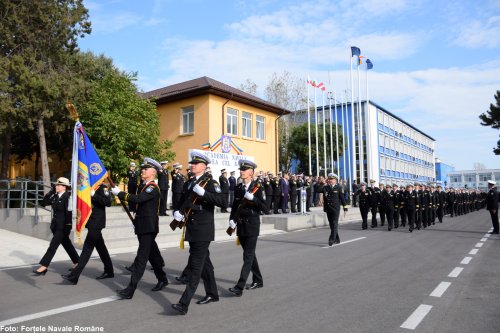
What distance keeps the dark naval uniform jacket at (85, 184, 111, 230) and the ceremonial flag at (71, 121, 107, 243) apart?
147 millimetres

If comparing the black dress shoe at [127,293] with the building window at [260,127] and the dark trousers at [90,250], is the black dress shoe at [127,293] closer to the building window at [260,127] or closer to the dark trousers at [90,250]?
the dark trousers at [90,250]

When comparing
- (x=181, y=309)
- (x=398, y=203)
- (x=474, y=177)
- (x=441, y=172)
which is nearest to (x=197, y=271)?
(x=181, y=309)

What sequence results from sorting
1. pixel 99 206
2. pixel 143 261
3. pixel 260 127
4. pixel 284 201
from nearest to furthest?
pixel 143 261
pixel 99 206
pixel 284 201
pixel 260 127

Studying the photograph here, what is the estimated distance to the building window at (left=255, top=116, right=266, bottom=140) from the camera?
1186 inches

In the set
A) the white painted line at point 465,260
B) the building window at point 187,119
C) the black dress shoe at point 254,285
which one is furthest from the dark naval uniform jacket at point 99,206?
the building window at point 187,119

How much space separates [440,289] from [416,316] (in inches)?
66.0

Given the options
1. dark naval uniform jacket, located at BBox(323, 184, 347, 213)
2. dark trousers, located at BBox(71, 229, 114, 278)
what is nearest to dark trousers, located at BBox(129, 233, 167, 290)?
dark trousers, located at BBox(71, 229, 114, 278)

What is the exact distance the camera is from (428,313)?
506 cm

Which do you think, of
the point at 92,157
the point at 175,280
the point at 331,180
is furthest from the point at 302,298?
the point at 331,180

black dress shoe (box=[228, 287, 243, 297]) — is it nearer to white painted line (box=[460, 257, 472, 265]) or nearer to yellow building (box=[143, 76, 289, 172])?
white painted line (box=[460, 257, 472, 265])

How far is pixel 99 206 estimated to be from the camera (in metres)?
7.31

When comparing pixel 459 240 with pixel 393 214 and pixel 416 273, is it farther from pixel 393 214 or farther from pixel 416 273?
pixel 416 273

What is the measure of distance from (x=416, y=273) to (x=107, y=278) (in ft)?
18.3

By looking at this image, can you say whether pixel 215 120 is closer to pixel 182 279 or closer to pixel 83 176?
pixel 83 176
